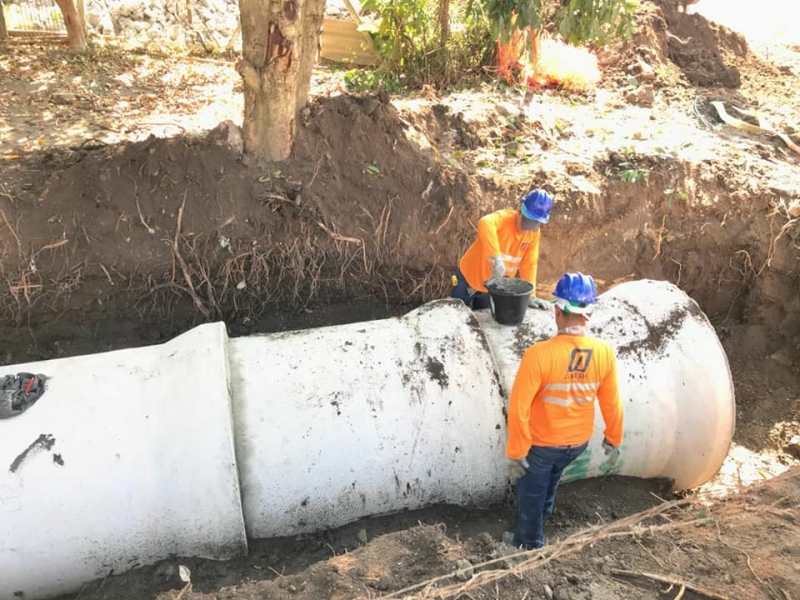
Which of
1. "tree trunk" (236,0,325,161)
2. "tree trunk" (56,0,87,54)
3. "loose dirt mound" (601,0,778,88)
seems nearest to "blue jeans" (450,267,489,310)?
"tree trunk" (236,0,325,161)

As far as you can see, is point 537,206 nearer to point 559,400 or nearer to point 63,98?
point 559,400

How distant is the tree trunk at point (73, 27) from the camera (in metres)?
9.17

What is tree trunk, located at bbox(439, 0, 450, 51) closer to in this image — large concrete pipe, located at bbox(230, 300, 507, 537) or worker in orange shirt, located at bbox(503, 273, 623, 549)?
large concrete pipe, located at bbox(230, 300, 507, 537)

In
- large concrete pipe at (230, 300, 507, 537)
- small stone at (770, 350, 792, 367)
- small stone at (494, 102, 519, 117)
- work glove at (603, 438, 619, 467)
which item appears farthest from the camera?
small stone at (494, 102, 519, 117)

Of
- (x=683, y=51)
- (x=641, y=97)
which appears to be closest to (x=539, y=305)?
(x=641, y=97)

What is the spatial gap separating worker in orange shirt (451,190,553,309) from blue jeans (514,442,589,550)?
1214 mm

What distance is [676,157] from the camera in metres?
6.93

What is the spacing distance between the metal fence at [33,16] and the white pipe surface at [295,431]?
877cm

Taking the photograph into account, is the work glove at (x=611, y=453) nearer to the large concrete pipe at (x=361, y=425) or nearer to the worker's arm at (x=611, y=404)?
the worker's arm at (x=611, y=404)

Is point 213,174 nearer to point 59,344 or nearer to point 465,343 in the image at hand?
point 59,344

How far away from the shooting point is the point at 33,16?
1051 cm

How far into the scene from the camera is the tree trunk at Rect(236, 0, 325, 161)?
500 cm

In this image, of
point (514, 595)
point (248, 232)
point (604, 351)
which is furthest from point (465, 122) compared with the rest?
point (514, 595)

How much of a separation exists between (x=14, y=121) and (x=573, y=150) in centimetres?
631
